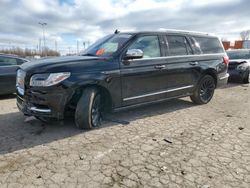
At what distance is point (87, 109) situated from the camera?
4090 mm

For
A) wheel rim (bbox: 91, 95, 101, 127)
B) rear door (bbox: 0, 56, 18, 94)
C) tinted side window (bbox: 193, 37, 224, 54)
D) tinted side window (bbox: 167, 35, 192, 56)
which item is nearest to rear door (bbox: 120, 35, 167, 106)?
tinted side window (bbox: 167, 35, 192, 56)

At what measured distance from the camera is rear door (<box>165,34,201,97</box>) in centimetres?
535

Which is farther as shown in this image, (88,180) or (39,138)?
Result: (39,138)

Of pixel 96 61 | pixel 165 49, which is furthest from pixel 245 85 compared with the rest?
pixel 96 61

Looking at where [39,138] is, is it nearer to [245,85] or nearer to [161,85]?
[161,85]

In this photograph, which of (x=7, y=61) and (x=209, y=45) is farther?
(x=7, y=61)

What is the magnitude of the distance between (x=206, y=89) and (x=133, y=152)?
150 inches

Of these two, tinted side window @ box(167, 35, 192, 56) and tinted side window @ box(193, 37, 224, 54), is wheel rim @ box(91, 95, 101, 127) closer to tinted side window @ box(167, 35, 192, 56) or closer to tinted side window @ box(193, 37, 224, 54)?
tinted side window @ box(167, 35, 192, 56)

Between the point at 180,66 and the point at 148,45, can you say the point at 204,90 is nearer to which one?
the point at 180,66

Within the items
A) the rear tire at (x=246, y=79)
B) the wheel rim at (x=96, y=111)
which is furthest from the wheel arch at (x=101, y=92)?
the rear tire at (x=246, y=79)

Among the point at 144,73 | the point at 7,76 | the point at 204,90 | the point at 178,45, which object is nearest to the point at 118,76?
the point at 144,73

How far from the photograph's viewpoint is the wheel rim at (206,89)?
20.7 feet

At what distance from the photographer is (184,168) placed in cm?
302

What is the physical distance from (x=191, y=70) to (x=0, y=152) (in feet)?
14.7
